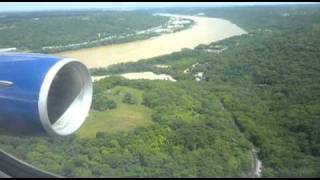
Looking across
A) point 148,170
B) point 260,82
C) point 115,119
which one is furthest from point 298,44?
point 148,170

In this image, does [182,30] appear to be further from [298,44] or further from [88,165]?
[88,165]

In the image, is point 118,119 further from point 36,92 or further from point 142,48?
point 142,48

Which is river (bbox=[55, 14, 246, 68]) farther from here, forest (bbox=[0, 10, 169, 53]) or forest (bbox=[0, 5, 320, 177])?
forest (bbox=[0, 5, 320, 177])

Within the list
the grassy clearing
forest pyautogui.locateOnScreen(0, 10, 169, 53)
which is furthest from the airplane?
forest pyautogui.locateOnScreen(0, 10, 169, 53)

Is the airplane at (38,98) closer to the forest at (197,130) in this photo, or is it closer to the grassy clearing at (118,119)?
the forest at (197,130)

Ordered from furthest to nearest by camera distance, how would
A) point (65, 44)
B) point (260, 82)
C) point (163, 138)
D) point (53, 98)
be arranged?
point (65, 44), point (260, 82), point (163, 138), point (53, 98)

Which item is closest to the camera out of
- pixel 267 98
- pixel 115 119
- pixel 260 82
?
pixel 115 119

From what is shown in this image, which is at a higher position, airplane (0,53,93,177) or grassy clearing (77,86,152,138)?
airplane (0,53,93,177)
